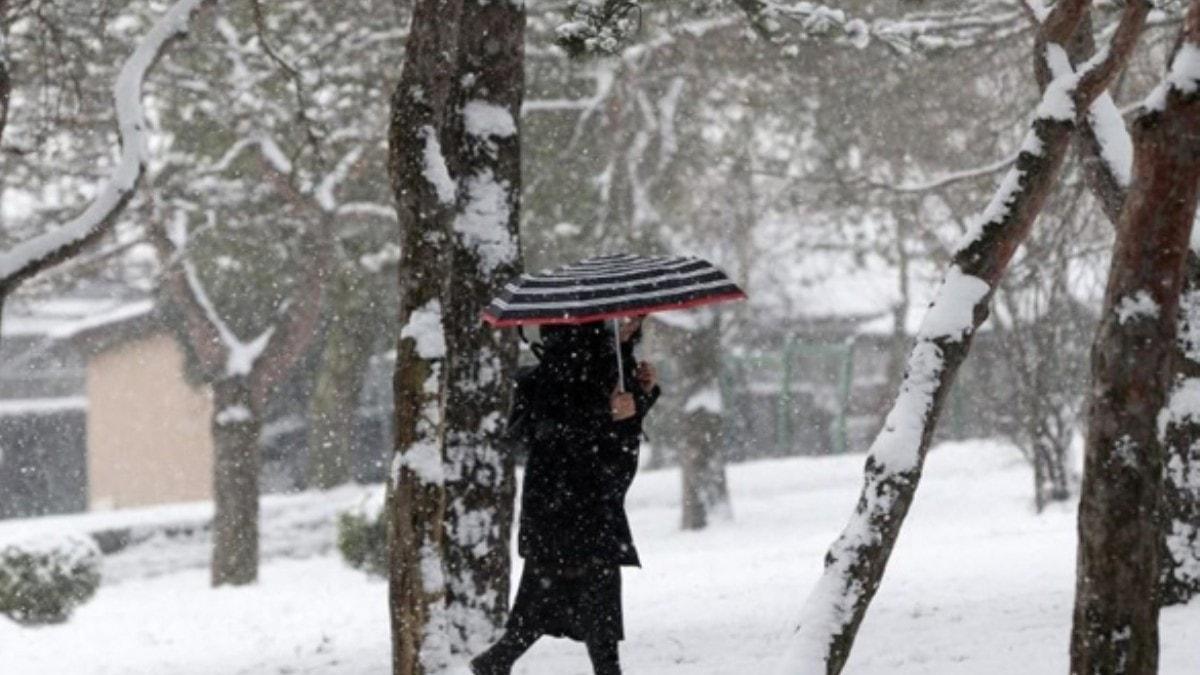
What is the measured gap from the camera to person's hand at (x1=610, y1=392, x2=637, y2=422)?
268 inches

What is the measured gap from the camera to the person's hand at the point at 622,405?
22.4 ft

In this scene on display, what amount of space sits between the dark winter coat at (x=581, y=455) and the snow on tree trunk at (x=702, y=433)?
1782 cm

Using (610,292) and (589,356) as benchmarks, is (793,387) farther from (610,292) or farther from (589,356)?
(610,292)

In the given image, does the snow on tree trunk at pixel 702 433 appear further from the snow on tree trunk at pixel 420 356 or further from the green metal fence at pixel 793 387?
the snow on tree trunk at pixel 420 356

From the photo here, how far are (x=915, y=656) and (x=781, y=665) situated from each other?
2.42 metres

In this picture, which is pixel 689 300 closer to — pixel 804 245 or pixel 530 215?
pixel 530 215

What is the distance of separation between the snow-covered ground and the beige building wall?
36.7 ft

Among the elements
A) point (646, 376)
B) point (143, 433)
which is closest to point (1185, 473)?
point (646, 376)

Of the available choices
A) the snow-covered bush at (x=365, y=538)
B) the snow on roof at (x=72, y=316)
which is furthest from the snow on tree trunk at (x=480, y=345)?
the snow on roof at (x=72, y=316)

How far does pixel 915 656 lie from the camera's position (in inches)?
324

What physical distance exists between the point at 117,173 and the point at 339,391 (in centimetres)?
1878

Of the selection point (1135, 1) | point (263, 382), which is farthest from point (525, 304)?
point (263, 382)

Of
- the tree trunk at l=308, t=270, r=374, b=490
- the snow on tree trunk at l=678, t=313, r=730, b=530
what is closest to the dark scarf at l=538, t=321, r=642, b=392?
the snow on tree trunk at l=678, t=313, r=730, b=530

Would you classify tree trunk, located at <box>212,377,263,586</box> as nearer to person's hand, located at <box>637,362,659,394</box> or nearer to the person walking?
the person walking
